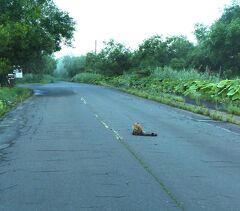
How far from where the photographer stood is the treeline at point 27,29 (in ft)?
122

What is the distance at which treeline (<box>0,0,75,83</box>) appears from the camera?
3728 cm

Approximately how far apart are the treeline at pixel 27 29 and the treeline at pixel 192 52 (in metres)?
11.1

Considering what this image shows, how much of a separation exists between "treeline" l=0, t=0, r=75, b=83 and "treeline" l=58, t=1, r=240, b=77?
11.1 m

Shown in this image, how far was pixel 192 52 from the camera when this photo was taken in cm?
5825

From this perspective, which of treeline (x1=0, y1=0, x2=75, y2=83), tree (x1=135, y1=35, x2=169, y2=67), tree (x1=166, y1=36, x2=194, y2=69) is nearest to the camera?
treeline (x1=0, y1=0, x2=75, y2=83)

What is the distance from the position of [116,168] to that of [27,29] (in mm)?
29998

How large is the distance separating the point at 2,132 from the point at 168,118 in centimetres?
804

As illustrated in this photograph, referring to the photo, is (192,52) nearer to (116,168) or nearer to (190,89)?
(190,89)

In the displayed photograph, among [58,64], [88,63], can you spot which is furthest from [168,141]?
[58,64]

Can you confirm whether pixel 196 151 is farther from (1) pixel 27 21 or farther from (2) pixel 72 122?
(1) pixel 27 21

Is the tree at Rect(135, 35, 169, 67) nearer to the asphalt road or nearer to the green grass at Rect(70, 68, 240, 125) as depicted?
the green grass at Rect(70, 68, 240, 125)

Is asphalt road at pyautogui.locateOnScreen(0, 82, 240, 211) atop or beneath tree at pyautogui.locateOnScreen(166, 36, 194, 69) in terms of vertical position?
beneath

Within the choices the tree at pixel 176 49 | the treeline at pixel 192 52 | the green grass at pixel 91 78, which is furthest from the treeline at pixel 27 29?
the green grass at pixel 91 78

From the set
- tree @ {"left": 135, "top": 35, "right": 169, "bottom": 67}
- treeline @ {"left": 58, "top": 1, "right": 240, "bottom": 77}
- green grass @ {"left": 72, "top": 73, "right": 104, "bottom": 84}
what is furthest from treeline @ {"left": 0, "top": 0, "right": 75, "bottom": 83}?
green grass @ {"left": 72, "top": 73, "right": 104, "bottom": 84}
